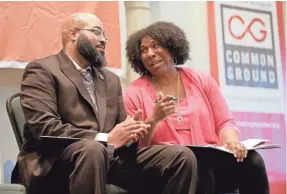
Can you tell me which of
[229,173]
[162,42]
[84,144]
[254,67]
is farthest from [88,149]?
[254,67]

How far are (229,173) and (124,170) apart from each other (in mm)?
427

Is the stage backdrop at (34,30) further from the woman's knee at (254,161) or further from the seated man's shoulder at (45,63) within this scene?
the woman's knee at (254,161)

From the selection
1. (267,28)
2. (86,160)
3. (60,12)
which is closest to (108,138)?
(86,160)

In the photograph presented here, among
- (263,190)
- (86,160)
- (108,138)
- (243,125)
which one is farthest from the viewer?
(243,125)

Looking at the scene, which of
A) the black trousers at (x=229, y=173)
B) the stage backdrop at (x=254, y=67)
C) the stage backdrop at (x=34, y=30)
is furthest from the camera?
the stage backdrop at (x=254, y=67)

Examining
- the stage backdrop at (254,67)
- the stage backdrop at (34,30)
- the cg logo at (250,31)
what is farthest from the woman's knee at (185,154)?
the cg logo at (250,31)

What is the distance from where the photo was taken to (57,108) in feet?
7.23

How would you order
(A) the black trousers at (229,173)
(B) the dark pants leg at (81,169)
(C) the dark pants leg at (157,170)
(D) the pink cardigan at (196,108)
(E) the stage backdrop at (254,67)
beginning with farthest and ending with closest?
(E) the stage backdrop at (254,67)
(D) the pink cardigan at (196,108)
(A) the black trousers at (229,173)
(C) the dark pants leg at (157,170)
(B) the dark pants leg at (81,169)

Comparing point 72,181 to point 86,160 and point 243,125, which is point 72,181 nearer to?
point 86,160

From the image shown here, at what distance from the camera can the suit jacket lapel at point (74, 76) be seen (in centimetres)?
224

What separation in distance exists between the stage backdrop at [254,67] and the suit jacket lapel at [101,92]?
54.7 inches

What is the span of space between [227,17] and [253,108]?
61 centimetres

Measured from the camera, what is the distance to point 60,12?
10.7 feet

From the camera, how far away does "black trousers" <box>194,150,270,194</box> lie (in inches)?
86.5
